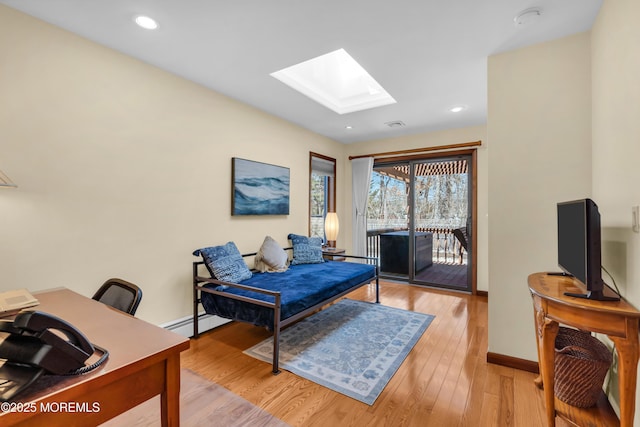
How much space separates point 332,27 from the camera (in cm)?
211

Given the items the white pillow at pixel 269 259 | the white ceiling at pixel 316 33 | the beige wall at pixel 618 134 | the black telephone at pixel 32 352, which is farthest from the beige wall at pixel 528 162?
the black telephone at pixel 32 352

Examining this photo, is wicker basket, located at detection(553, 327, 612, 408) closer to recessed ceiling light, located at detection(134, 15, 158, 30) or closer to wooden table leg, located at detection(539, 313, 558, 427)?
wooden table leg, located at detection(539, 313, 558, 427)

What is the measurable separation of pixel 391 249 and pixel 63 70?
492 cm

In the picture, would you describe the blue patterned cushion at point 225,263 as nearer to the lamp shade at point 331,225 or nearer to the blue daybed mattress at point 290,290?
the blue daybed mattress at point 290,290

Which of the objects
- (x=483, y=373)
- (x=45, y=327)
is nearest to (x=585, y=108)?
(x=483, y=373)

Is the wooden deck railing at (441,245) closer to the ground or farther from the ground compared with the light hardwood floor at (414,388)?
farther from the ground

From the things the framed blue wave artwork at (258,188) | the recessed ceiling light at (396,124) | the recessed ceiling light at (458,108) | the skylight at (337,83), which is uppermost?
the skylight at (337,83)

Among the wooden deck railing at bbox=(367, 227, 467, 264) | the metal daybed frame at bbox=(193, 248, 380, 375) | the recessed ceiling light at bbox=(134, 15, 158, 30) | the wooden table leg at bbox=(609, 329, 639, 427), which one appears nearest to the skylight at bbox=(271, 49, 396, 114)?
the recessed ceiling light at bbox=(134, 15, 158, 30)

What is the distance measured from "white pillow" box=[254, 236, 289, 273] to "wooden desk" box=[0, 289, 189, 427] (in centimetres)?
221

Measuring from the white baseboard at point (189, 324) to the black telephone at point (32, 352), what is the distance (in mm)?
2101

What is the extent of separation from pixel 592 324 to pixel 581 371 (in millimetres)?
666

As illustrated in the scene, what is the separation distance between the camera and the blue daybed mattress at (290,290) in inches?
96.9

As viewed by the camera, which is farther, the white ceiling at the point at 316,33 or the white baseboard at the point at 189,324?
the white baseboard at the point at 189,324

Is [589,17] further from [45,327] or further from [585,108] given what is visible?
[45,327]
